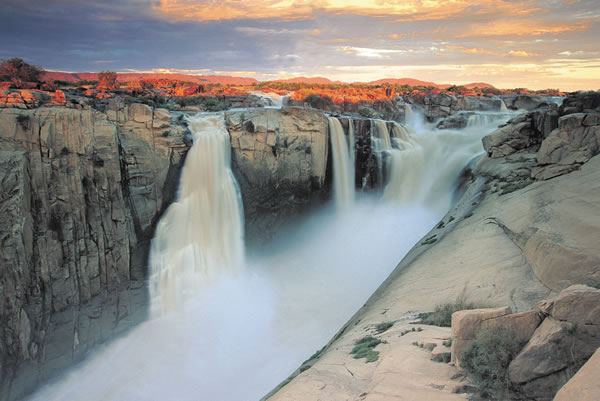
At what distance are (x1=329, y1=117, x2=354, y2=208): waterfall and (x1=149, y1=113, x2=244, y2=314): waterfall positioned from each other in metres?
6.88

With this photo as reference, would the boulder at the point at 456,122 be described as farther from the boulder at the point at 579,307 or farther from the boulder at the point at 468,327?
the boulder at the point at 579,307

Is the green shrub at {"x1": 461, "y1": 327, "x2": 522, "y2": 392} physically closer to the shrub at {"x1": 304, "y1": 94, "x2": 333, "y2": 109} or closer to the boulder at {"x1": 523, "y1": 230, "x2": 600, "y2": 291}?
the boulder at {"x1": 523, "y1": 230, "x2": 600, "y2": 291}

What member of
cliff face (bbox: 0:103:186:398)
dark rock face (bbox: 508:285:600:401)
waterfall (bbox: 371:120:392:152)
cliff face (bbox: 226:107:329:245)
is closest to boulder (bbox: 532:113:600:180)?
dark rock face (bbox: 508:285:600:401)

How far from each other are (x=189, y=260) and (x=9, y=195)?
24.2 ft

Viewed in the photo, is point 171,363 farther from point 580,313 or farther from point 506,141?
point 506,141

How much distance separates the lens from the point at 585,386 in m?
3.37

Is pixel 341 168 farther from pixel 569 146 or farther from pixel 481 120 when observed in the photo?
pixel 481 120

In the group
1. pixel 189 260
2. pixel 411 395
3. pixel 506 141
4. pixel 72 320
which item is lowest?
pixel 72 320

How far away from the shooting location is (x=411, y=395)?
16.0ft

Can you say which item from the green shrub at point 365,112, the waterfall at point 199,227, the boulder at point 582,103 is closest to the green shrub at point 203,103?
the waterfall at point 199,227

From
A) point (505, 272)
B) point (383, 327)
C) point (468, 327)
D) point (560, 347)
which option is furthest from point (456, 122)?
point (560, 347)

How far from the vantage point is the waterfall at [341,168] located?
75.7 feet

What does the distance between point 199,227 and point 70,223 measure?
5.37m

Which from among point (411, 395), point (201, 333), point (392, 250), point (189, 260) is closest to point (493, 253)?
point (411, 395)
